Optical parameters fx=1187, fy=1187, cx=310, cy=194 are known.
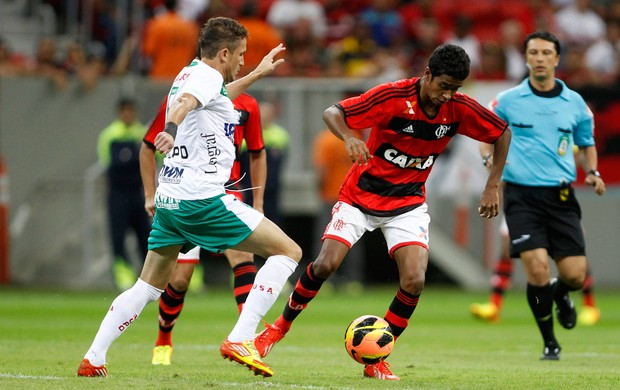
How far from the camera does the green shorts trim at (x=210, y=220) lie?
24.7 ft

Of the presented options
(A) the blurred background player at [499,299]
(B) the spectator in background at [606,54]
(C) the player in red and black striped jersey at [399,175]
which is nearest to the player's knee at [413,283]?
(C) the player in red and black striped jersey at [399,175]

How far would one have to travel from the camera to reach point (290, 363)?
917 cm

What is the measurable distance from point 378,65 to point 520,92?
9711 mm

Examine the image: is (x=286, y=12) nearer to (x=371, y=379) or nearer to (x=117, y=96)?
(x=117, y=96)

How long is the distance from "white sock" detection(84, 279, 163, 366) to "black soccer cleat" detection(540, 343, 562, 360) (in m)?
3.59

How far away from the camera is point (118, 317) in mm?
7672

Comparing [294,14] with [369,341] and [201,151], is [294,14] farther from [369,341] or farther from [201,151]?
[201,151]

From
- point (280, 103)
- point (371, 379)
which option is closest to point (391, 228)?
point (371, 379)

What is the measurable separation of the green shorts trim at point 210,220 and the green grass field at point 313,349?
0.90m

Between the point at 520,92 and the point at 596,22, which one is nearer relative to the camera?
the point at 520,92

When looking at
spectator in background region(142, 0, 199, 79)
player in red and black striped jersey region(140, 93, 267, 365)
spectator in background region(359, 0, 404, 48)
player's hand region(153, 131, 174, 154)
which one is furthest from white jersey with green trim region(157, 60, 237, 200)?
spectator in background region(359, 0, 404, 48)

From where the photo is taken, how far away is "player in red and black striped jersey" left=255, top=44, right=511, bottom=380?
27.4ft

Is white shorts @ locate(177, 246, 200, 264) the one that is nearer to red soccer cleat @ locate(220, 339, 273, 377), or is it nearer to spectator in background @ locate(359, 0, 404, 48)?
red soccer cleat @ locate(220, 339, 273, 377)

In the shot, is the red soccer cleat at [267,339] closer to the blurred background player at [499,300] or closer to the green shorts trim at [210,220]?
the green shorts trim at [210,220]
